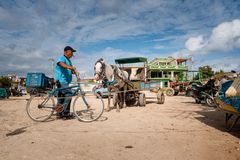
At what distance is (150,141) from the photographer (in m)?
3.69

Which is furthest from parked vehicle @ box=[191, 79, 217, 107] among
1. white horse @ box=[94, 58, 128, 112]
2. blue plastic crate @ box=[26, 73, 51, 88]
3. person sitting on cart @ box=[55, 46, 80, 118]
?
blue plastic crate @ box=[26, 73, 51, 88]

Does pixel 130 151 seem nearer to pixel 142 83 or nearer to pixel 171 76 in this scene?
pixel 142 83

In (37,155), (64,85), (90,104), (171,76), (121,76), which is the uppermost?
(171,76)

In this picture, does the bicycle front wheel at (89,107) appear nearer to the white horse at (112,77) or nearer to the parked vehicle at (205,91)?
the white horse at (112,77)

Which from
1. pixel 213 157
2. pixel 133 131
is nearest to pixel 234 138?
pixel 213 157

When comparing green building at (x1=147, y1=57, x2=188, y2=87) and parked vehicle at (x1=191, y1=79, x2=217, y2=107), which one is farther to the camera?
green building at (x1=147, y1=57, x2=188, y2=87)

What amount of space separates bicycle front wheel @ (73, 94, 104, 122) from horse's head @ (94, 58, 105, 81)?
1.39 metres

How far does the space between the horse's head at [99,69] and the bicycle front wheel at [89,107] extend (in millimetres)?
1393

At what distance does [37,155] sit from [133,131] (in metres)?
2.19

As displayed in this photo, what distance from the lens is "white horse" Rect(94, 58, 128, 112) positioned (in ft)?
24.3

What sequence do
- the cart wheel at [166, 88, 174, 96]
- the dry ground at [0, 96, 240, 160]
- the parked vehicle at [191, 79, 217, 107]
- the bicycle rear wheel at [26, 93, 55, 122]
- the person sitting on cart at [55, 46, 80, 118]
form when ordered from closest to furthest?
the dry ground at [0, 96, 240, 160] < the person sitting on cart at [55, 46, 80, 118] < the bicycle rear wheel at [26, 93, 55, 122] < the parked vehicle at [191, 79, 217, 107] < the cart wheel at [166, 88, 174, 96]

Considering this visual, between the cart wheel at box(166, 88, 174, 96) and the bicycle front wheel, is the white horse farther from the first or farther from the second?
the cart wheel at box(166, 88, 174, 96)

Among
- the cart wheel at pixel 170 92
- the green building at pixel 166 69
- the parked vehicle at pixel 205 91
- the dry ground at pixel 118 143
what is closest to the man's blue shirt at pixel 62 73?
the dry ground at pixel 118 143

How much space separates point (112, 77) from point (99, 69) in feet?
3.17
